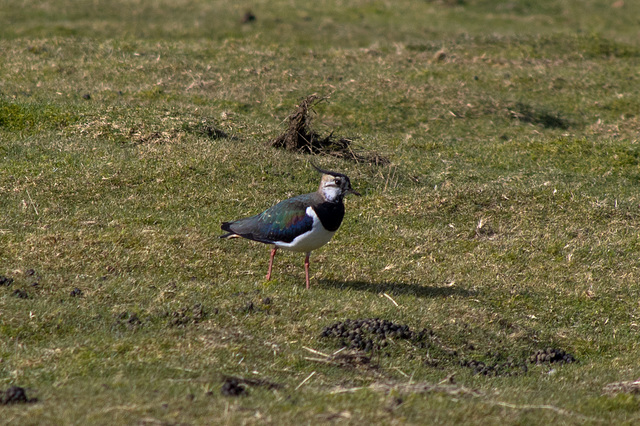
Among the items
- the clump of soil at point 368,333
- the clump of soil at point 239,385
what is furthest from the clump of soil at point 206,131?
the clump of soil at point 239,385

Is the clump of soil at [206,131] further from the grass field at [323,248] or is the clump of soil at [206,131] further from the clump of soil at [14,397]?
the clump of soil at [14,397]

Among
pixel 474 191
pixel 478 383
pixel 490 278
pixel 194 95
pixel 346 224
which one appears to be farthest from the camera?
pixel 194 95

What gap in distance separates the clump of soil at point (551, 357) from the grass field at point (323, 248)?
7cm

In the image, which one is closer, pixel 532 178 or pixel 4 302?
pixel 4 302

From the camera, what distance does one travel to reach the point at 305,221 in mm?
10398

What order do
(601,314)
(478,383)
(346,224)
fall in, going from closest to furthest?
(478,383)
(601,314)
(346,224)

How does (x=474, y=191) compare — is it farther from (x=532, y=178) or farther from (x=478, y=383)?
(x=478, y=383)

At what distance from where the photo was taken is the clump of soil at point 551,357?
9.74 meters

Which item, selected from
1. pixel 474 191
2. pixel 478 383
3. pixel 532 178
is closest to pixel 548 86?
pixel 532 178

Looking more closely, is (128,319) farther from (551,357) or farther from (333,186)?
(551,357)

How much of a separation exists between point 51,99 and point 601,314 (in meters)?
13.9

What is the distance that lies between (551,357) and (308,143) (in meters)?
8.37

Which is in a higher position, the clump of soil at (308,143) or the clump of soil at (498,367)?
the clump of soil at (308,143)

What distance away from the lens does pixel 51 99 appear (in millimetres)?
18906
